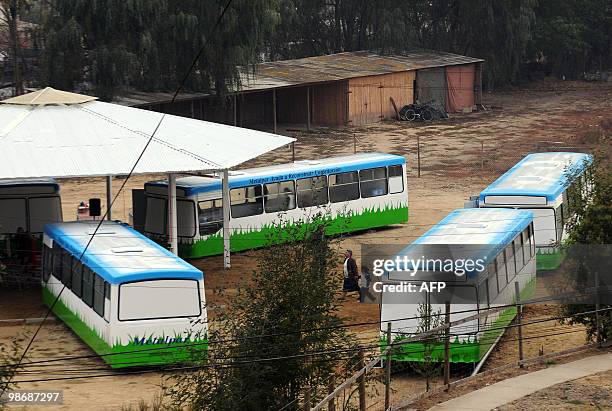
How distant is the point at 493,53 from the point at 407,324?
45.9 meters

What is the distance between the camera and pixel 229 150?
28.4m

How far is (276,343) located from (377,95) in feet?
131

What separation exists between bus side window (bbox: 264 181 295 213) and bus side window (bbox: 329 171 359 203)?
142cm

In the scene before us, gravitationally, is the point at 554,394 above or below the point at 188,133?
below

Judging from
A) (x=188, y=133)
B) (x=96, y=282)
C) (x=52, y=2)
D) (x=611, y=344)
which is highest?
(x=52, y=2)

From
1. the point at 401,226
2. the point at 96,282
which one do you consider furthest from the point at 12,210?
the point at 401,226

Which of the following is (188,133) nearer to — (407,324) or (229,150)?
(229,150)

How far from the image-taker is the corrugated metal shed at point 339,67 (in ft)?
168

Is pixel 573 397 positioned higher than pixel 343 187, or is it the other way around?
pixel 343 187

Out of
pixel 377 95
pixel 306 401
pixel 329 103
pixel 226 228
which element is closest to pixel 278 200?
pixel 226 228

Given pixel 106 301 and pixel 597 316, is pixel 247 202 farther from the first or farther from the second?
pixel 597 316

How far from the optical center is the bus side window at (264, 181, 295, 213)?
30625 millimetres

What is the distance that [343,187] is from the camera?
32312mm

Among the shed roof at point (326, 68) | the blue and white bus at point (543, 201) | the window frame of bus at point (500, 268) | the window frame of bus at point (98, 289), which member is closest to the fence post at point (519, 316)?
the window frame of bus at point (500, 268)
